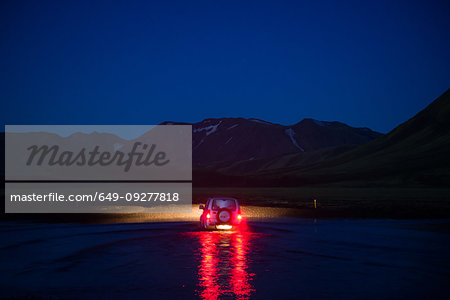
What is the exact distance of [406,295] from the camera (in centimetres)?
945

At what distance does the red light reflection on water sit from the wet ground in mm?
21

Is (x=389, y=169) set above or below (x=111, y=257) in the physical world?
above

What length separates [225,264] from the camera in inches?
521

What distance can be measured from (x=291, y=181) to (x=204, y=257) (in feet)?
471

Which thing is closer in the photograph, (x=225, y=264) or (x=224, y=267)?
(x=224, y=267)

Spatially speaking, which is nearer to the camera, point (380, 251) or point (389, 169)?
point (380, 251)

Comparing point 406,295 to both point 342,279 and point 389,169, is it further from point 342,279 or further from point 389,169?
point 389,169

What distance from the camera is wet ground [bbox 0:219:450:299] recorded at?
9.84 m

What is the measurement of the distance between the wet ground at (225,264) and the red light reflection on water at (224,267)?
0.07ft

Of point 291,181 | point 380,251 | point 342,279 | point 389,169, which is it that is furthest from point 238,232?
point 389,169

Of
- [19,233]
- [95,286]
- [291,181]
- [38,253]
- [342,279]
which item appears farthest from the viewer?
[291,181]

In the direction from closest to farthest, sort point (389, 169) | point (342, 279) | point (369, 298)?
point (369, 298), point (342, 279), point (389, 169)

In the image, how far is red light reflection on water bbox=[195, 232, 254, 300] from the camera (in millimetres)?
9758

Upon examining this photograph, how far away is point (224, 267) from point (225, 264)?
510 millimetres
